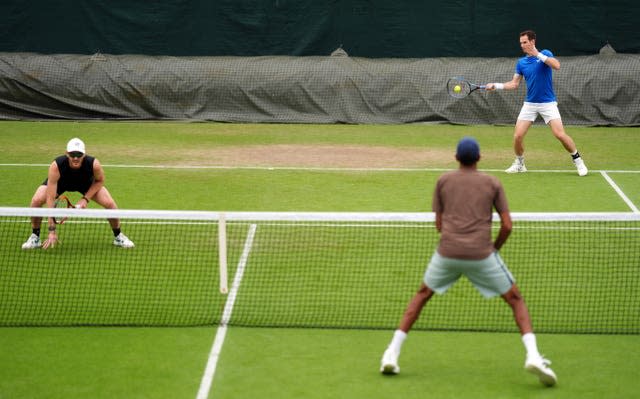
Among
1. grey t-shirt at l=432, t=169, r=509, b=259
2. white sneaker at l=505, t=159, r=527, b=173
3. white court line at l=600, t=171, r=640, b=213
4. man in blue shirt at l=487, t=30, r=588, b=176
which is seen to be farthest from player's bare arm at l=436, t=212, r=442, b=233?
white sneaker at l=505, t=159, r=527, b=173

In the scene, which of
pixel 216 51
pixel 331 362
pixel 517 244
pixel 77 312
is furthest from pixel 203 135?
pixel 331 362

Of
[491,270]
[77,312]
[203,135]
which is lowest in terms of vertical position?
[203,135]

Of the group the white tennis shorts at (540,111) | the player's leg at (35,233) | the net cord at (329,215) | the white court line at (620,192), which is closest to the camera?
the net cord at (329,215)

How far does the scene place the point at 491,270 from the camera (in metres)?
6.81

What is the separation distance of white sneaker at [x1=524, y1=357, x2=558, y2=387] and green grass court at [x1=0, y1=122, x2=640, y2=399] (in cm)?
11

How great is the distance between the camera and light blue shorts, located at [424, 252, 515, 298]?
268 inches

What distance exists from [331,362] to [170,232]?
4.79 metres

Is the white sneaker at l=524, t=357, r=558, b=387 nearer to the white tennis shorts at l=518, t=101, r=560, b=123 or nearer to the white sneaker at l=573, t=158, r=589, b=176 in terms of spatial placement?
the white tennis shorts at l=518, t=101, r=560, b=123

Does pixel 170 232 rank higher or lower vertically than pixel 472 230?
lower

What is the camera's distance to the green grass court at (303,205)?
7047 millimetres

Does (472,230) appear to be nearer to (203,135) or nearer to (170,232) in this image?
(170,232)

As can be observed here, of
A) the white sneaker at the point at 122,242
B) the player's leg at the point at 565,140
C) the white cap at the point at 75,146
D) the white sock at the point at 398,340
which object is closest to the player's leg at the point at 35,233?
the white sneaker at the point at 122,242

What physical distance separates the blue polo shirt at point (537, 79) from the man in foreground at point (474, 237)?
8.42 metres

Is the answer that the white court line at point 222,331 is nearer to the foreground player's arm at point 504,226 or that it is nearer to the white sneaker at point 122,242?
the white sneaker at point 122,242
